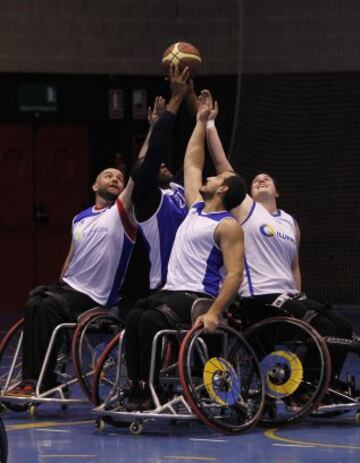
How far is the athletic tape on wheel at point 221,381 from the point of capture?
8.23 meters

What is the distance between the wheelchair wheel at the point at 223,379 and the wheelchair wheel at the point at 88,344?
0.77m

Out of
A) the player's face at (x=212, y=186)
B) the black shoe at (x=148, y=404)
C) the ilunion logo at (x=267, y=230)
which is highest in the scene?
the player's face at (x=212, y=186)

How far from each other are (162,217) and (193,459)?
7.43 feet

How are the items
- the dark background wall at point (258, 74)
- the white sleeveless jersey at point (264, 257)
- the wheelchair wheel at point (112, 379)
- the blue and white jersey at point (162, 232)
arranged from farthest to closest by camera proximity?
the dark background wall at point (258, 74) → the blue and white jersey at point (162, 232) → the white sleeveless jersey at point (264, 257) → the wheelchair wheel at point (112, 379)

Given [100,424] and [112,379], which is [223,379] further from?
[112,379]

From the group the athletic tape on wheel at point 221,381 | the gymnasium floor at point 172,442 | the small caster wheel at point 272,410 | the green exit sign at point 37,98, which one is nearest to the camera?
the gymnasium floor at point 172,442

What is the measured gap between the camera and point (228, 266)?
8.34 m

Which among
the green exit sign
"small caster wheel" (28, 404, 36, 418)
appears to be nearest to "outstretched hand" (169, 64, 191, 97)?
"small caster wheel" (28, 404, 36, 418)

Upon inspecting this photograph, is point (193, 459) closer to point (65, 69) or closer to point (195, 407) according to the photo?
point (195, 407)

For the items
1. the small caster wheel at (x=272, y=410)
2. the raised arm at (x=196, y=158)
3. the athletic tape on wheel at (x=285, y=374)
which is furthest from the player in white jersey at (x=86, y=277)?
the small caster wheel at (x=272, y=410)

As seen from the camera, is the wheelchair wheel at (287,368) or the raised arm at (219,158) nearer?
the wheelchair wheel at (287,368)

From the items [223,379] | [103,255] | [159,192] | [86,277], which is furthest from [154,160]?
[223,379]

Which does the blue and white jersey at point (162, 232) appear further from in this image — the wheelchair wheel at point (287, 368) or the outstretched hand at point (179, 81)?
the wheelchair wheel at point (287, 368)

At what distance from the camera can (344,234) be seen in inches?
638
